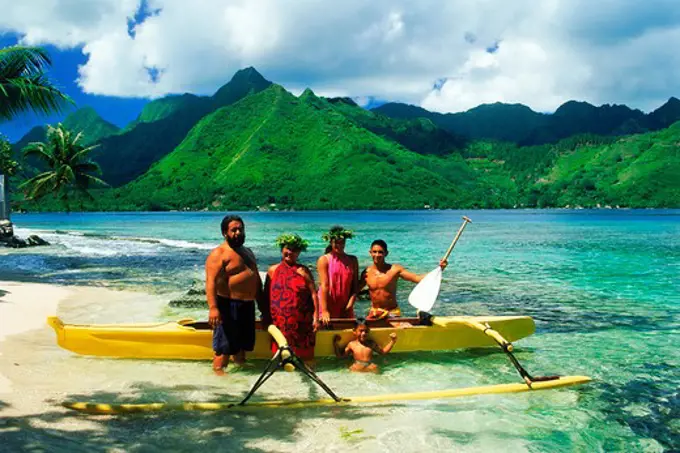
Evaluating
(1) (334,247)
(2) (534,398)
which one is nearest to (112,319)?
(1) (334,247)

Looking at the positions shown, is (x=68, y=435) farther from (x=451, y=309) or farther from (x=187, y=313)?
(x=451, y=309)

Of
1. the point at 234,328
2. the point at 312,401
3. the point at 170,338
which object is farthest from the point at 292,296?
the point at 170,338

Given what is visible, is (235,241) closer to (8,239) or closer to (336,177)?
(8,239)

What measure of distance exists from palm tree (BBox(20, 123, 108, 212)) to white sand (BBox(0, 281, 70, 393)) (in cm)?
2368

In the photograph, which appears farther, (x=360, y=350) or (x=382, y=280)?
(x=382, y=280)

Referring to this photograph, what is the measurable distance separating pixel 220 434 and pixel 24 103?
15.2 m

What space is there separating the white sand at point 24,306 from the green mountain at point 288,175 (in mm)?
149601

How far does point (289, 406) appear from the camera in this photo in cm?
601

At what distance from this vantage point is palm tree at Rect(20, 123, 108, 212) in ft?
121

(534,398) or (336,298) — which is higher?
(336,298)

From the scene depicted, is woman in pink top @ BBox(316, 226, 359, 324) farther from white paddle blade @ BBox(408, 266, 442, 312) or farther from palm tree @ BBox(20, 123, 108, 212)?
palm tree @ BBox(20, 123, 108, 212)

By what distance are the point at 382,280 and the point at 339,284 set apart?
0.67m

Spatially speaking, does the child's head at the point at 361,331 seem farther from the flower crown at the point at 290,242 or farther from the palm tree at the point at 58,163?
the palm tree at the point at 58,163

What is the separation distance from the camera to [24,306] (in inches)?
463
